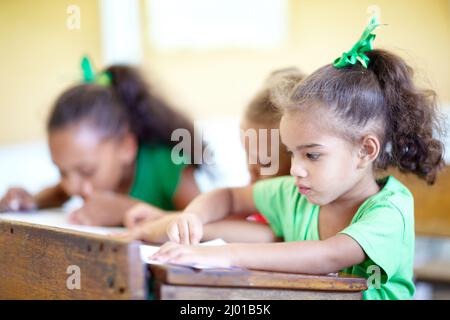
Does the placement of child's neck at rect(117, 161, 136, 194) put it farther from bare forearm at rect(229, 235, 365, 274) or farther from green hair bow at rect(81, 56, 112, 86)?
bare forearm at rect(229, 235, 365, 274)

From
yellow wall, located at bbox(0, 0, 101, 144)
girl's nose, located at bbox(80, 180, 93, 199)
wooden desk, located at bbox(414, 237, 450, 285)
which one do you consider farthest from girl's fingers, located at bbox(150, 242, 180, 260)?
yellow wall, located at bbox(0, 0, 101, 144)

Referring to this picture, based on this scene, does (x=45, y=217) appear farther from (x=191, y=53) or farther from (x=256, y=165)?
(x=191, y=53)

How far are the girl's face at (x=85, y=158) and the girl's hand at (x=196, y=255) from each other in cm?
104

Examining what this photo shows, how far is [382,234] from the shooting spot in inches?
46.2

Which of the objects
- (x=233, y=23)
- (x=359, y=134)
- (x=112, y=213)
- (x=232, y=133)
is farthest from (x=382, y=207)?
(x=233, y=23)

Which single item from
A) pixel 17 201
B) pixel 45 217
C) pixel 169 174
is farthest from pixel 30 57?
pixel 45 217

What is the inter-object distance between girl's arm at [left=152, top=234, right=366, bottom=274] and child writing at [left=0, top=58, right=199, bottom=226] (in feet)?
2.94

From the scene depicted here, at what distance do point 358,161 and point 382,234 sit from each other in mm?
145

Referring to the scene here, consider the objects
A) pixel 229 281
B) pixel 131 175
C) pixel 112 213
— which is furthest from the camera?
pixel 131 175

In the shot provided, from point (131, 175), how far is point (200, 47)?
1.52 metres

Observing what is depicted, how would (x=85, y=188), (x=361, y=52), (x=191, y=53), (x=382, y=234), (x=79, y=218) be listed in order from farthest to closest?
(x=191, y=53) → (x=85, y=188) → (x=79, y=218) → (x=361, y=52) → (x=382, y=234)

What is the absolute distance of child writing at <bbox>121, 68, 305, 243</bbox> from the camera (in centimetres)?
143
